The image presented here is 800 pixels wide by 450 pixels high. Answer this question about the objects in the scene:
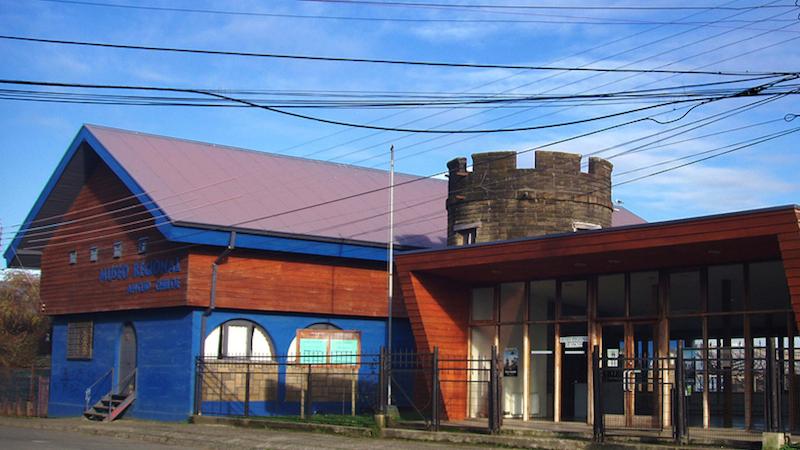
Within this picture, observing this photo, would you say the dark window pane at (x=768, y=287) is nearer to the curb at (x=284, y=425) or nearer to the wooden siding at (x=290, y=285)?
the curb at (x=284, y=425)

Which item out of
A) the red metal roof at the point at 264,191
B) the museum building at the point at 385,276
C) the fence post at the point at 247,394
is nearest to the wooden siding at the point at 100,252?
the museum building at the point at 385,276

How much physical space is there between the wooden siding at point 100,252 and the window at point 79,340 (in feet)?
1.87

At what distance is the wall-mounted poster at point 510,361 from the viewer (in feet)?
82.1

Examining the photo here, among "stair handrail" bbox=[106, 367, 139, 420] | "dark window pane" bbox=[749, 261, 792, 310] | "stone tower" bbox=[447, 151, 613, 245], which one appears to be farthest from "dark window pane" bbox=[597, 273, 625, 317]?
"stair handrail" bbox=[106, 367, 139, 420]

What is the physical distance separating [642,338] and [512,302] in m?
3.70

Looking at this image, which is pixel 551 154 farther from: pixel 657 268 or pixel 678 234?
pixel 678 234

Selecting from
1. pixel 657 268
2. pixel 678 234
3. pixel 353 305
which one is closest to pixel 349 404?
pixel 353 305

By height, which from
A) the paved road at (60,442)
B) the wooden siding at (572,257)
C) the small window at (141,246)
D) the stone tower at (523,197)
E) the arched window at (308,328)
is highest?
the stone tower at (523,197)

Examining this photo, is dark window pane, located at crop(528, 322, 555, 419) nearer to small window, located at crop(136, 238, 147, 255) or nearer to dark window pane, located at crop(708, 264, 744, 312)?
dark window pane, located at crop(708, 264, 744, 312)

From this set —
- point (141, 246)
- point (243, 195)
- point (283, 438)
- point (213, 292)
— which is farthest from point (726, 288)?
point (141, 246)

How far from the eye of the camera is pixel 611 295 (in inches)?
915

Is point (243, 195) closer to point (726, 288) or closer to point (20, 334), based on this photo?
point (726, 288)

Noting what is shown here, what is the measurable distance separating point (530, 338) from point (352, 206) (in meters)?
10.2

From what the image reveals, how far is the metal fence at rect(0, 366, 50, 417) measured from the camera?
111 feet
